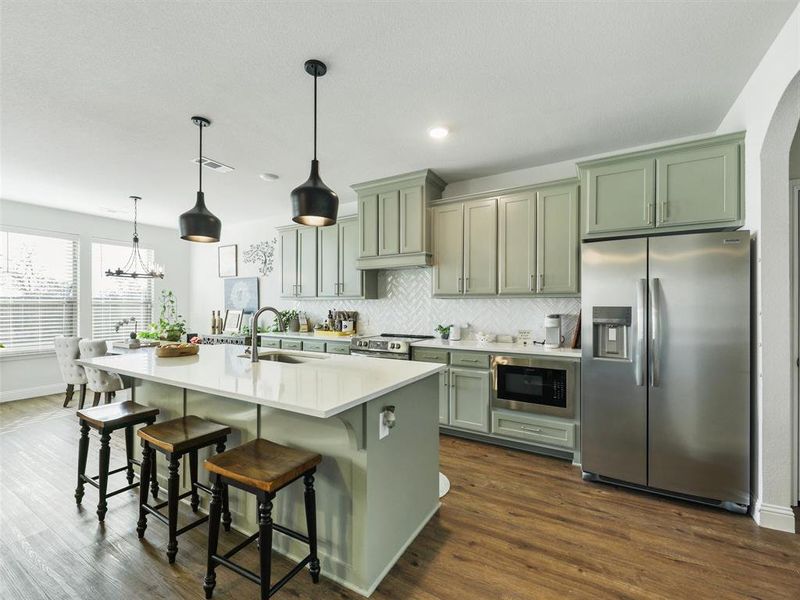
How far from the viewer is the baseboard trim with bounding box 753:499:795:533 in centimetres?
218

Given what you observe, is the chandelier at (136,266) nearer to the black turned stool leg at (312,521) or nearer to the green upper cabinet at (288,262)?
the green upper cabinet at (288,262)

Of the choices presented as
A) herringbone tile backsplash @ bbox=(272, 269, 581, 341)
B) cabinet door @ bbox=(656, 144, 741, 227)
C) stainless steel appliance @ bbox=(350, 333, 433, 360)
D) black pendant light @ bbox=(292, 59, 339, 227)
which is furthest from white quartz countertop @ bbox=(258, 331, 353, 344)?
cabinet door @ bbox=(656, 144, 741, 227)

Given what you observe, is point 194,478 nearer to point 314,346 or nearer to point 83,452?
point 83,452

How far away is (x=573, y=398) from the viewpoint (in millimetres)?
3088

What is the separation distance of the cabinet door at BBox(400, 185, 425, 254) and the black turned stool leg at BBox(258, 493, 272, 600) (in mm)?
2888

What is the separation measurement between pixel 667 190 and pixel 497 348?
1.83 metres

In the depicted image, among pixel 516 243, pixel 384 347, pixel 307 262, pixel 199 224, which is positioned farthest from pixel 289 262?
pixel 516 243

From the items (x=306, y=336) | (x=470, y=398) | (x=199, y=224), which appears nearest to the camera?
(x=199, y=224)

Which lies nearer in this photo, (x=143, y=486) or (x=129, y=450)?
(x=143, y=486)

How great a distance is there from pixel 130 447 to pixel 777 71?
15.6 feet

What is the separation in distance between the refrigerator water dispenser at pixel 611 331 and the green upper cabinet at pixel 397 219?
70.7 inches

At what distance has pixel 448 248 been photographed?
3.95 metres

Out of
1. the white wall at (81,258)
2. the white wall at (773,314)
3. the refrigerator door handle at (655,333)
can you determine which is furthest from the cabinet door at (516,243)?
the white wall at (81,258)

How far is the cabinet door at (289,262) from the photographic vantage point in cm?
532
